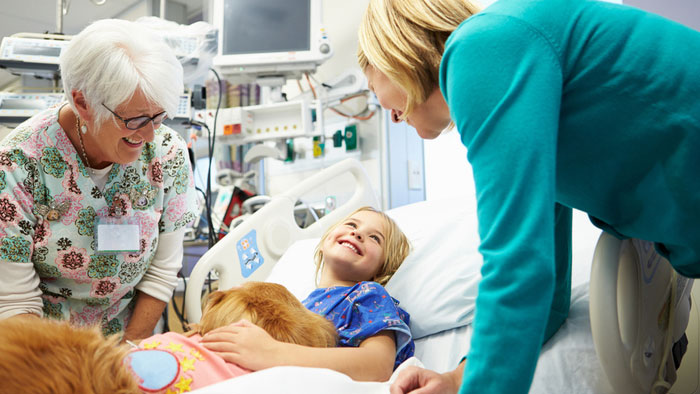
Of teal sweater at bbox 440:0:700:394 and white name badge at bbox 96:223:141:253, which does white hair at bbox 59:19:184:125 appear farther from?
teal sweater at bbox 440:0:700:394

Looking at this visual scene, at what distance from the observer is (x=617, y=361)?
0.98 metres

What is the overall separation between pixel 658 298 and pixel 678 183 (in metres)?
0.45

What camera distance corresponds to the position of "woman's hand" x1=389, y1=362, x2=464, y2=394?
960 mm

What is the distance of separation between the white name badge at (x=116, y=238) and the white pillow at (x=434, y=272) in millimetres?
521

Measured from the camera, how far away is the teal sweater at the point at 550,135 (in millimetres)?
646

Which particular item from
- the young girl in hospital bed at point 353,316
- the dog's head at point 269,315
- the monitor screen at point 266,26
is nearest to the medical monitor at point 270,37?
the monitor screen at point 266,26

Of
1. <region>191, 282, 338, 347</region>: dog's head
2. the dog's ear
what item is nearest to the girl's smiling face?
<region>191, 282, 338, 347</region>: dog's head

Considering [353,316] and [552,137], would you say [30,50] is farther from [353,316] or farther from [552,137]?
[552,137]

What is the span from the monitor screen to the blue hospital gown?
1898 mm

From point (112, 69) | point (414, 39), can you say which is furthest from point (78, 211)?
point (414, 39)

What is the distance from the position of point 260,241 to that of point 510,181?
1.56 meters

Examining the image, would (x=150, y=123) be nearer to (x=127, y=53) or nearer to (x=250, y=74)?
(x=127, y=53)

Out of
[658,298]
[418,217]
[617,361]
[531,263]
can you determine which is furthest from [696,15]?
[531,263]

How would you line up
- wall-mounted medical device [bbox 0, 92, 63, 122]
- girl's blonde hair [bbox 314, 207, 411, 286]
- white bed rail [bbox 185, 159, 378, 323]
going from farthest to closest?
1. wall-mounted medical device [bbox 0, 92, 63, 122]
2. white bed rail [bbox 185, 159, 378, 323]
3. girl's blonde hair [bbox 314, 207, 411, 286]
